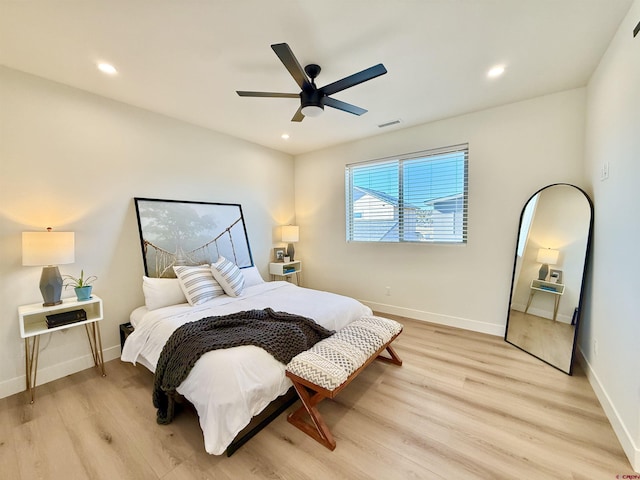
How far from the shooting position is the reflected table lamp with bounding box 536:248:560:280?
8.66 feet

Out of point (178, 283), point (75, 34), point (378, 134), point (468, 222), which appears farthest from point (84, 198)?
point (468, 222)

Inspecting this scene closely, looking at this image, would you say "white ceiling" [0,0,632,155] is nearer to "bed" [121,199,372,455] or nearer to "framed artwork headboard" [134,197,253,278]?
"framed artwork headboard" [134,197,253,278]

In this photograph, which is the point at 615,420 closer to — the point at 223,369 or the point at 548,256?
the point at 548,256

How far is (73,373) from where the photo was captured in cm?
252

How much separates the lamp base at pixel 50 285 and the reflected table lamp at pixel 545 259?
15.1 feet

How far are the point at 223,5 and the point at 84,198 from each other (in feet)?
7.35

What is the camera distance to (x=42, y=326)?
2.22 m

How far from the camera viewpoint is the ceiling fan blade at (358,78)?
1.75 metres

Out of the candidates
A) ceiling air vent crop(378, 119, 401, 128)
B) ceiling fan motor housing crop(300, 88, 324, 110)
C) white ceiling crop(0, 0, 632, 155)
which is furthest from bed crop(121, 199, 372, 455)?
ceiling air vent crop(378, 119, 401, 128)

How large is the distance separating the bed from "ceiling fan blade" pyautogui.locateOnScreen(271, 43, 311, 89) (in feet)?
6.23

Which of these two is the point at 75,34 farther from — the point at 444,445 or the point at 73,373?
the point at 444,445

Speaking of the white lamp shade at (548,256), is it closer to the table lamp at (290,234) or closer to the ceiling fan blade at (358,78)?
the ceiling fan blade at (358,78)

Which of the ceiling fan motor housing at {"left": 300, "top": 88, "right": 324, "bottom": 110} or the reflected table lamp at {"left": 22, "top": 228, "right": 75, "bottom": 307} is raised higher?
the ceiling fan motor housing at {"left": 300, "top": 88, "right": 324, "bottom": 110}

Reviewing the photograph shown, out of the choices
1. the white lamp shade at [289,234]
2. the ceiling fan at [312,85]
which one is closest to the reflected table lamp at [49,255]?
the ceiling fan at [312,85]
